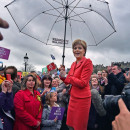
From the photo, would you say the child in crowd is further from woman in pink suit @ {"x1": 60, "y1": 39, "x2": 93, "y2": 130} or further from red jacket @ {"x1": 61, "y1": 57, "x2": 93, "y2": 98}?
red jacket @ {"x1": 61, "y1": 57, "x2": 93, "y2": 98}

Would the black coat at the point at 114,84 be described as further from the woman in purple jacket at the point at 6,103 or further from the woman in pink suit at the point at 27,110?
the woman in purple jacket at the point at 6,103

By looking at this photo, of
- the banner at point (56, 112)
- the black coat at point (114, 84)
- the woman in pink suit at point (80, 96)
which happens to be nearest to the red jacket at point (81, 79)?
the woman in pink suit at point (80, 96)

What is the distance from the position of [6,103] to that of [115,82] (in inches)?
87.7

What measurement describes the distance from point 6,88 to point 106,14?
13.9 feet

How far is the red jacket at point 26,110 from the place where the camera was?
2.88 meters

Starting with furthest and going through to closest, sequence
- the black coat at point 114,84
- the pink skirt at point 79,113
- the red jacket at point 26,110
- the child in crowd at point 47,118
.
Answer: the black coat at point 114,84
the child in crowd at point 47,118
the red jacket at point 26,110
the pink skirt at point 79,113

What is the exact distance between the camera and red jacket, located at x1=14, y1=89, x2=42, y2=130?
2.88 meters

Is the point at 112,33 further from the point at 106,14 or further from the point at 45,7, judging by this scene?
the point at 45,7

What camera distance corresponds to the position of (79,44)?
8.71ft

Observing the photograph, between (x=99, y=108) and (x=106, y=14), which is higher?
(x=106, y=14)

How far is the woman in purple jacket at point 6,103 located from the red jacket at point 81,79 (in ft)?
2.86

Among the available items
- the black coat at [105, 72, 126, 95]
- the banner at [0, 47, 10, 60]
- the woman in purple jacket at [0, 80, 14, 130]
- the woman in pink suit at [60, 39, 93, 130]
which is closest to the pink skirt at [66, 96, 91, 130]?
the woman in pink suit at [60, 39, 93, 130]

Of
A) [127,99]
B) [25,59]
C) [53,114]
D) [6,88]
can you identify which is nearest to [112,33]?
[53,114]

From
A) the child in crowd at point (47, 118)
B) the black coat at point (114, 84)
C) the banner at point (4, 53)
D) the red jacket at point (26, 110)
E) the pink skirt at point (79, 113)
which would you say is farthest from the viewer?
the banner at point (4, 53)
